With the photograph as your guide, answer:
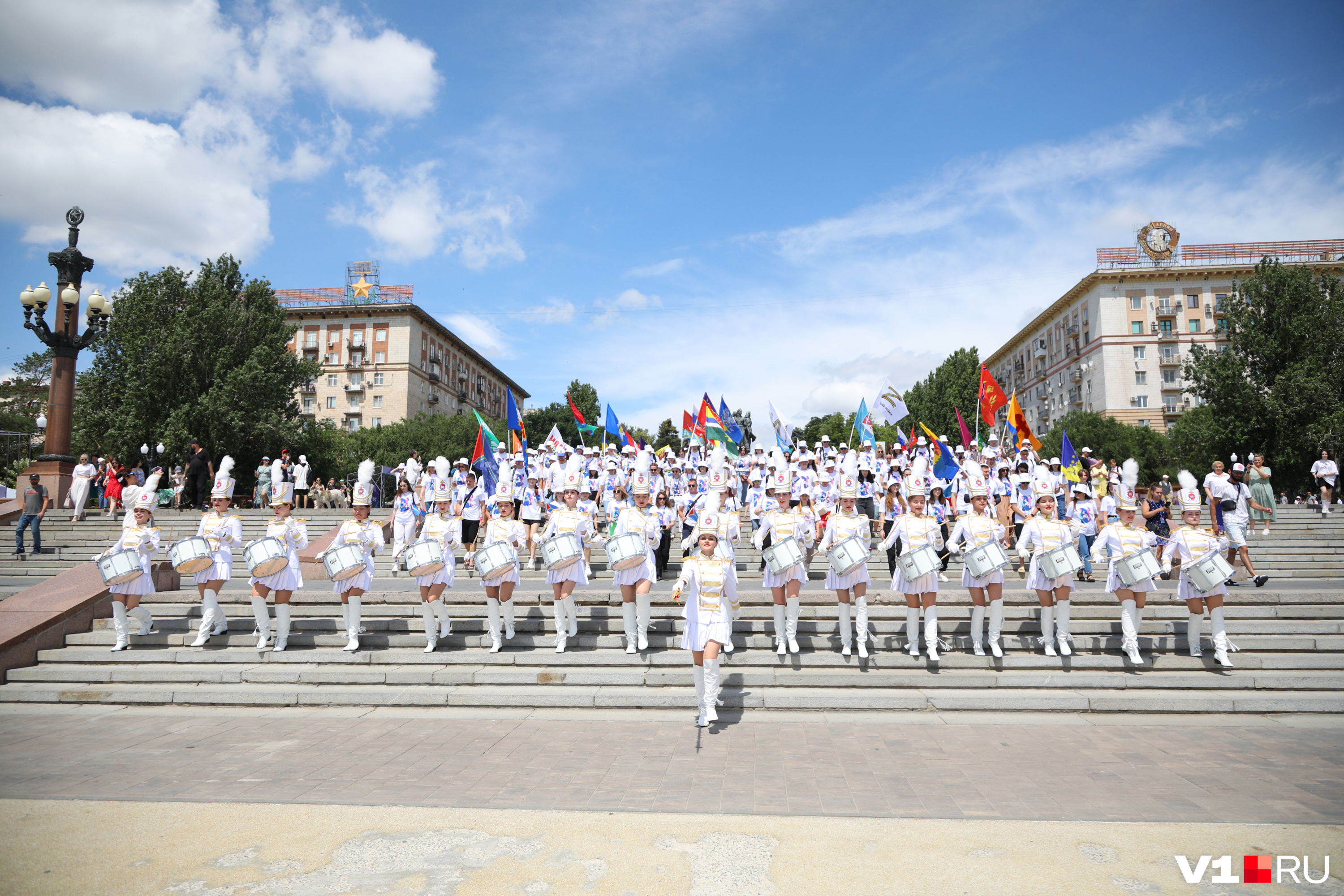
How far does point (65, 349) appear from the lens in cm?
2239

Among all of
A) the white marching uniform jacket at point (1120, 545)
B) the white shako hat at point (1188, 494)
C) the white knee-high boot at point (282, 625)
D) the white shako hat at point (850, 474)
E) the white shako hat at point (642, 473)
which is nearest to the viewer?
the white marching uniform jacket at point (1120, 545)

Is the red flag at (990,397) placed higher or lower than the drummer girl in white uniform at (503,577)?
higher

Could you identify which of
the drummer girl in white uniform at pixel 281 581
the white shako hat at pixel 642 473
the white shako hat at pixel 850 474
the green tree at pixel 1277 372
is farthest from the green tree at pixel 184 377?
the green tree at pixel 1277 372

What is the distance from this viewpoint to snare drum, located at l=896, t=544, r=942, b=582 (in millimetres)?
9117

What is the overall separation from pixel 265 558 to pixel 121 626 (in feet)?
8.97

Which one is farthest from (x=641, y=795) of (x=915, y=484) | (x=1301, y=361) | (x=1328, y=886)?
(x=1301, y=361)

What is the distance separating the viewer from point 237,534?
1108 cm

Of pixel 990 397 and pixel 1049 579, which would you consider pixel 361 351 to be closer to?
pixel 990 397

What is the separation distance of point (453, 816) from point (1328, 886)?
225 inches

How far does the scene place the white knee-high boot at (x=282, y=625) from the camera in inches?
412

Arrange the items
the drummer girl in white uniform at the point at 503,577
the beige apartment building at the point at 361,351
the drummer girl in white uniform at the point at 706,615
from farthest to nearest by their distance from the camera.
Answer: the beige apartment building at the point at 361,351 → the drummer girl in white uniform at the point at 503,577 → the drummer girl in white uniform at the point at 706,615

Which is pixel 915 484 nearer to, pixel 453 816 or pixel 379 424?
pixel 453 816

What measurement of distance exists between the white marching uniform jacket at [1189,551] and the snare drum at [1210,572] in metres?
0.06

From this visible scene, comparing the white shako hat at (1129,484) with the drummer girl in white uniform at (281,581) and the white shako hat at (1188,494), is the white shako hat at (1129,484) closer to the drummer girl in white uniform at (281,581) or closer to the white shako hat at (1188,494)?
the white shako hat at (1188,494)
